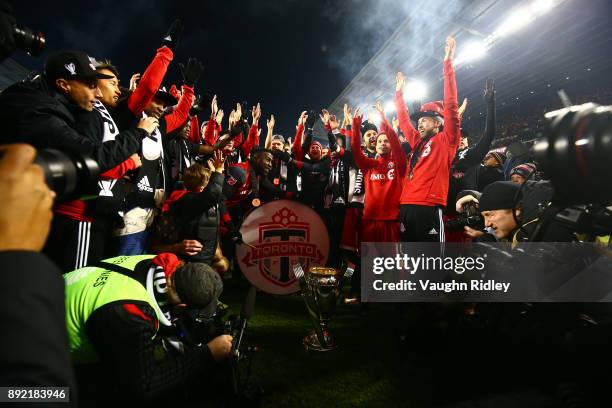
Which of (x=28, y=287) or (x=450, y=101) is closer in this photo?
(x=28, y=287)

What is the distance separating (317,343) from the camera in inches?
109

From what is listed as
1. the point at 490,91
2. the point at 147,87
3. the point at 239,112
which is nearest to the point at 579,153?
the point at 147,87

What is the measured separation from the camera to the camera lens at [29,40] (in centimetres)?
181

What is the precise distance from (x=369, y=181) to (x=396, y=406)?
2839 mm

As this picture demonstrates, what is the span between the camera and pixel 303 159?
6.33 m

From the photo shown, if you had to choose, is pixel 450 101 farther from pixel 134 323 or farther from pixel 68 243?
pixel 68 243

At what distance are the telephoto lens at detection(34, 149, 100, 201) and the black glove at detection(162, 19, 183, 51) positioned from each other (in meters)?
2.77

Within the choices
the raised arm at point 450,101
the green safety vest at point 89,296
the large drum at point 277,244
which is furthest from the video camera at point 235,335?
the raised arm at point 450,101

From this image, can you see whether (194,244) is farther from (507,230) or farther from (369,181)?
(507,230)

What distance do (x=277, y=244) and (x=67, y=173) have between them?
11.9 feet

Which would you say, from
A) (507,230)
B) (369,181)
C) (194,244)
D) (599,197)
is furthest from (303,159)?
(599,197)

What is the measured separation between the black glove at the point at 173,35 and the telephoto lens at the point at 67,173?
2773mm

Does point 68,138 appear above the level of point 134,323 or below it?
above

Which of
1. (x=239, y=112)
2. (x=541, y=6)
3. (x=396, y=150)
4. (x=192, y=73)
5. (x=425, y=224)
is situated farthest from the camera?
(x=541, y=6)
